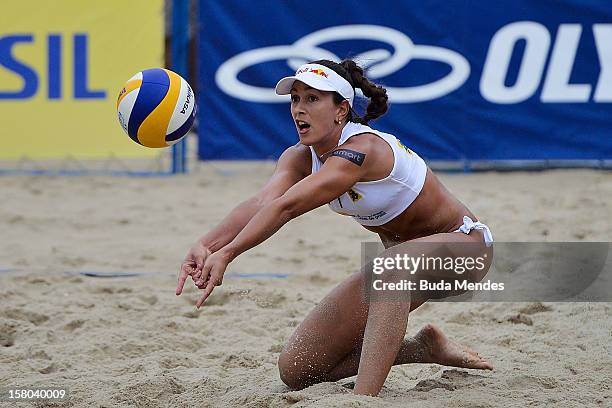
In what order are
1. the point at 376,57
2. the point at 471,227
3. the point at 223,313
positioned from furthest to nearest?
1. the point at 376,57
2. the point at 223,313
3. the point at 471,227

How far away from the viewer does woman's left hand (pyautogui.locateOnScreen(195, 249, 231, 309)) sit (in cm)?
295

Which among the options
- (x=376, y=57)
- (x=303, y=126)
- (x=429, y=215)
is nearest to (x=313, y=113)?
(x=303, y=126)

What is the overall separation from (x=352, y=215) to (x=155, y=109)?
35.8 inches

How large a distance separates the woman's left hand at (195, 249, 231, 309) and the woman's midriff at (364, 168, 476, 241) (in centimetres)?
79

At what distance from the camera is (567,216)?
6637 millimetres

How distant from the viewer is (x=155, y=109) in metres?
3.73

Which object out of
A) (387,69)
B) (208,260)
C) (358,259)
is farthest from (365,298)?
(387,69)

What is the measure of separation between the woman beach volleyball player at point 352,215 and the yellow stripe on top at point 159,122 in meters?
0.55

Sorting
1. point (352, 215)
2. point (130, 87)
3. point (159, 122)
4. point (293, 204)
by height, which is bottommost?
point (352, 215)

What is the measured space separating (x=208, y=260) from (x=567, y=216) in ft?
13.9

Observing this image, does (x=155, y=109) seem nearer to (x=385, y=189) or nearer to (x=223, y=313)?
(x=385, y=189)

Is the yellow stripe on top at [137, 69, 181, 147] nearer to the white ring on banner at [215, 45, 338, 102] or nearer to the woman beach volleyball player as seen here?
the woman beach volleyball player

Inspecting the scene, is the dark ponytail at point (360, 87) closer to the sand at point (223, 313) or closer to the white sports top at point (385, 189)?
the white sports top at point (385, 189)

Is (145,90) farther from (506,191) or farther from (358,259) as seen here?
(506,191)
